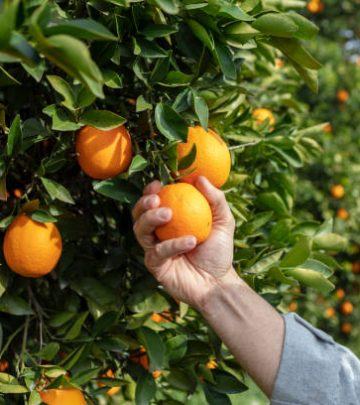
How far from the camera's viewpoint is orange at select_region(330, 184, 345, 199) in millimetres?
3549

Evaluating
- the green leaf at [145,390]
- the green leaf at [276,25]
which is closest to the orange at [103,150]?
the green leaf at [276,25]

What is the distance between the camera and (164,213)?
2.97 feet

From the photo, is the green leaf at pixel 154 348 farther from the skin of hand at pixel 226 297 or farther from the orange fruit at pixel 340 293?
the orange fruit at pixel 340 293

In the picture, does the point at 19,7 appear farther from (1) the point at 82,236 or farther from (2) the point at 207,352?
(2) the point at 207,352

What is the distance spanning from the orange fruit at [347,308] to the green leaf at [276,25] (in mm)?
3244

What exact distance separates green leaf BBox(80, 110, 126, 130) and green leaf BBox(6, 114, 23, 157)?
0.09m

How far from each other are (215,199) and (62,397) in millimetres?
392

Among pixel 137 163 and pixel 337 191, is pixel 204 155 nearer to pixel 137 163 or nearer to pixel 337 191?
pixel 137 163

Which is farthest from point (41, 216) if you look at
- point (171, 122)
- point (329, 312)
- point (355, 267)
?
point (355, 267)

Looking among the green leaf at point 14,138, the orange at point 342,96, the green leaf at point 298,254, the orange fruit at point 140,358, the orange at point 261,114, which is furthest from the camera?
the orange at point 342,96

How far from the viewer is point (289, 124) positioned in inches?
53.7

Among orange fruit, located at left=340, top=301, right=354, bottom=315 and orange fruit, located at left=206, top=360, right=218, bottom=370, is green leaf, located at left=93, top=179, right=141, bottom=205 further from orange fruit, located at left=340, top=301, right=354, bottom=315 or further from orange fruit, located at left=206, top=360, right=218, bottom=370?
orange fruit, located at left=340, top=301, right=354, bottom=315

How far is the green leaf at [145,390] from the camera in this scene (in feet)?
3.60

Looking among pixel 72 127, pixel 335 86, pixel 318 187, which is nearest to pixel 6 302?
pixel 72 127
